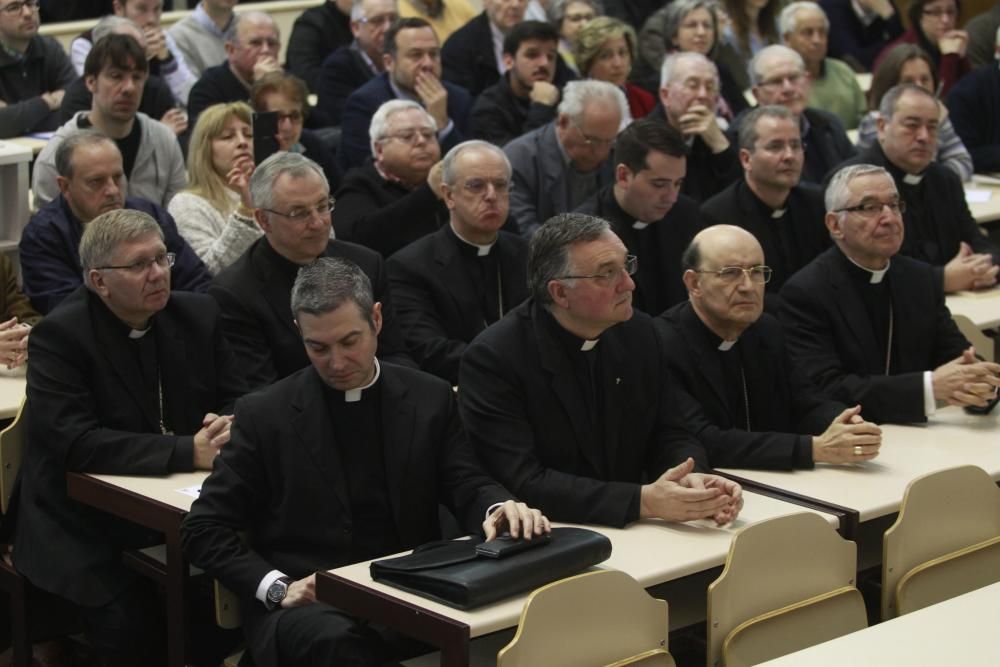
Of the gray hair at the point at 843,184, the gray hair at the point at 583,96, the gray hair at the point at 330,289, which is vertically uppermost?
the gray hair at the point at 583,96

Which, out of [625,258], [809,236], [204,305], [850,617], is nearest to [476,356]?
[625,258]

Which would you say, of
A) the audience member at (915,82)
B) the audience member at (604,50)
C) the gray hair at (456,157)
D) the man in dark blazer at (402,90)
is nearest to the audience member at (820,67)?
the audience member at (915,82)

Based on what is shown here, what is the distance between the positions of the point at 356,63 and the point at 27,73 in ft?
5.32

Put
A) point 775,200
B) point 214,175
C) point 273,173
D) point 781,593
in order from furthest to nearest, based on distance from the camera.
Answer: point 775,200 < point 214,175 < point 273,173 < point 781,593

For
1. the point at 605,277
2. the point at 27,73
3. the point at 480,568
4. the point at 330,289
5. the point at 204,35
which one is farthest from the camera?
the point at 204,35

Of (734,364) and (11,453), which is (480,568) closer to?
(734,364)

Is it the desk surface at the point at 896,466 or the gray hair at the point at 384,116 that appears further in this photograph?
the gray hair at the point at 384,116

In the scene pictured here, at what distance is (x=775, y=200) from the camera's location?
6.21 meters

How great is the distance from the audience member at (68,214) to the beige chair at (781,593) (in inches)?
95.7

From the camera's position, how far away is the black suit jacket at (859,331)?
490 centimetres

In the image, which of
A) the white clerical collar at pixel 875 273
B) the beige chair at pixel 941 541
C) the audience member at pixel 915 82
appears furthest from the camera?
the audience member at pixel 915 82

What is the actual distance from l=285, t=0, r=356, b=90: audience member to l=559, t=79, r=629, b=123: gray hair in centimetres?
251

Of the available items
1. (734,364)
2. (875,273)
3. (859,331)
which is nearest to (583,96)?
(875,273)

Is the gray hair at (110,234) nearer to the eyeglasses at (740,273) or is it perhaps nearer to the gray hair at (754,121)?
the eyeglasses at (740,273)
